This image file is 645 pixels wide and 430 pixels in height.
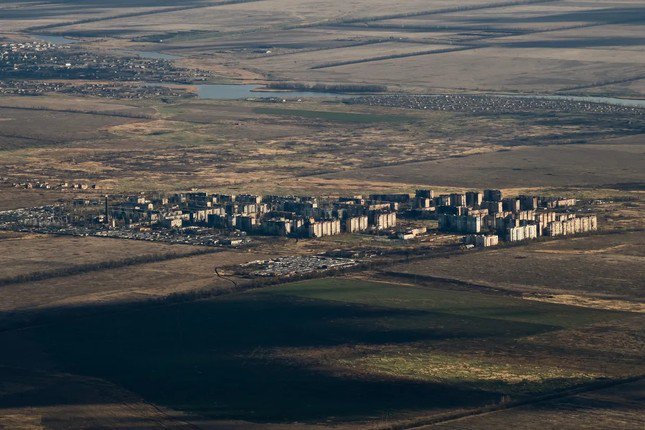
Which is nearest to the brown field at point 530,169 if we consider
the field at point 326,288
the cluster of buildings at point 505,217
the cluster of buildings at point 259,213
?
the field at point 326,288

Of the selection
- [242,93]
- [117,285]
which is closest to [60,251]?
[117,285]

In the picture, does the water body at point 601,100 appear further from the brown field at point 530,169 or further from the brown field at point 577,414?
the brown field at point 577,414

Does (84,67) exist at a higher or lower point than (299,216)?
higher

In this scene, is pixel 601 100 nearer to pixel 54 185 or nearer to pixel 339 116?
pixel 339 116

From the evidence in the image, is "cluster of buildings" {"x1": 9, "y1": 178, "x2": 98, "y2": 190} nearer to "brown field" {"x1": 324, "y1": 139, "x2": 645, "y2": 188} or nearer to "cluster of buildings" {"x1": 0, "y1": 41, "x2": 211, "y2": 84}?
"brown field" {"x1": 324, "y1": 139, "x2": 645, "y2": 188}

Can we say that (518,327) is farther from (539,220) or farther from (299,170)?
(299,170)
